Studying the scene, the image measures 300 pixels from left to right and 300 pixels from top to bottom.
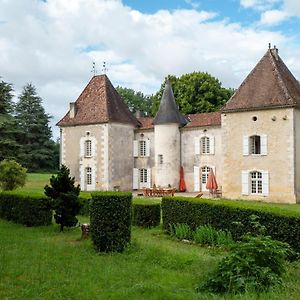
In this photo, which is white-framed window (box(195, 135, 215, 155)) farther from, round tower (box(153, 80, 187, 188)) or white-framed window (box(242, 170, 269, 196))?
white-framed window (box(242, 170, 269, 196))

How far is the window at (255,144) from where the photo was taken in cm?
2461

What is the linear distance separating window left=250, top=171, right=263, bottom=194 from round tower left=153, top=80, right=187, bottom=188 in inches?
244

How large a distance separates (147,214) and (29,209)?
3.96 meters

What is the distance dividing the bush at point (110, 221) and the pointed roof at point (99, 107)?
64.9ft

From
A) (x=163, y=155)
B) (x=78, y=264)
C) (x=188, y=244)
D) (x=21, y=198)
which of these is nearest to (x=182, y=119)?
(x=163, y=155)

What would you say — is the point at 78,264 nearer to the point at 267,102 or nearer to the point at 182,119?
the point at 267,102

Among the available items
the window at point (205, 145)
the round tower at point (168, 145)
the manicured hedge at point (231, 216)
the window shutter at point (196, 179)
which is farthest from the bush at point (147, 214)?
the round tower at point (168, 145)

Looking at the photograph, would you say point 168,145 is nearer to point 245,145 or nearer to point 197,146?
point 197,146

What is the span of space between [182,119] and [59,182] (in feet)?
59.0

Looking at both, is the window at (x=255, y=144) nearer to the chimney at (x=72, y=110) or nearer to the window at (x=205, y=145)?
the window at (x=205, y=145)

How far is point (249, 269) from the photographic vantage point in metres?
5.99

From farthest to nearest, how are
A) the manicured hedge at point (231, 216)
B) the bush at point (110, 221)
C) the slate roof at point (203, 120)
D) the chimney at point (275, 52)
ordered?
1. the slate roof at point (203, 120)
2. the chimney at point (275, 52)
3. the bush at point (110, 221)
4. the manicured hedge at point (231, 216)

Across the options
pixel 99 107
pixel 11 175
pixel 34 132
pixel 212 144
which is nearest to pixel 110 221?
pixel 11 175

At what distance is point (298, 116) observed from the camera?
23.3 m
